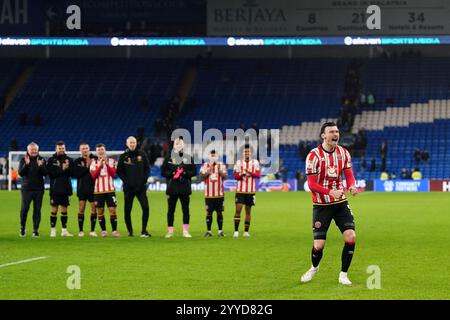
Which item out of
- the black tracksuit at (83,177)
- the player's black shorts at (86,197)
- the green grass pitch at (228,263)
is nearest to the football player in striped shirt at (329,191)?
the green grass pitch at (228,263)

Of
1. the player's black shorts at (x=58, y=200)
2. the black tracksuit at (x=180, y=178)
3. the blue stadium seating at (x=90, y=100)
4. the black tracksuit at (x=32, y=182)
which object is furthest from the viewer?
the blue stadium seating at (x=90, y=100)

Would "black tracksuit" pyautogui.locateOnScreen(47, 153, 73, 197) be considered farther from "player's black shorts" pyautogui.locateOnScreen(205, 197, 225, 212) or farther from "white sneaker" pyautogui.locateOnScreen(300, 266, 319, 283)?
"white sneaker" pyautogui.locateOnScreen(300, 266, 319, 283)

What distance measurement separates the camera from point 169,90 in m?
57.5

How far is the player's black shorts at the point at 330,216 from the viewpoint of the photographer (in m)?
12.6

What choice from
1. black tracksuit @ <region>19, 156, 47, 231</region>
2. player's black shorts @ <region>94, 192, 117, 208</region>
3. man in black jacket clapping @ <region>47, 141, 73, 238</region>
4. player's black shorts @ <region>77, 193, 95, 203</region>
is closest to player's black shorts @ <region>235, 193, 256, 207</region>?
player's black shorts @ <region>94, 192, 117, 208</region>

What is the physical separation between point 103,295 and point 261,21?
108 ft

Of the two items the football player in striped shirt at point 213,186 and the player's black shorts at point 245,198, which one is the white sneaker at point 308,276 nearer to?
the football player in striped shirt at point 213,186

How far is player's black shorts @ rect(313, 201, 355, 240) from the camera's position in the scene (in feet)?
41.3

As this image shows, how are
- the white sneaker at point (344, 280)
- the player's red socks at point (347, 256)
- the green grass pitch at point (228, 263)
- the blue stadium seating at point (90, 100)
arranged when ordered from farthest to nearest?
1. the blue stadium seating at point (90, 100)
2. the player's red socks at point (347, 256)
3. the white sneaker at point (344, 280)
4. the green grass pitch at point (228, 263)

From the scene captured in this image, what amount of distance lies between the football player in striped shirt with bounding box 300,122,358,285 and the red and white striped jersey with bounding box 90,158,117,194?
334 inches

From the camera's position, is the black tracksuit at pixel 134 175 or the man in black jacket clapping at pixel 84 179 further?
the man in black jacket clapping at pixel 84 179

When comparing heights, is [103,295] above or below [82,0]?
below
